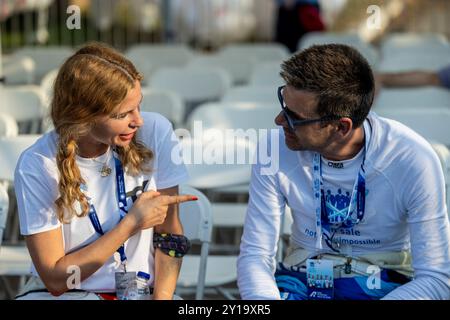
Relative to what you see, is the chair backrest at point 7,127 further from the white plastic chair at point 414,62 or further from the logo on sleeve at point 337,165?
the white plastic chair at point 414,62

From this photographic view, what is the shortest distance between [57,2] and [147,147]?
8867 mm

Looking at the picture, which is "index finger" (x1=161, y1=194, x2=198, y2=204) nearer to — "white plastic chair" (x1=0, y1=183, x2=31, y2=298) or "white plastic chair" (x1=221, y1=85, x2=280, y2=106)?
"white plastic chair" (x1=0, y1=183, x2=31, y2=298)

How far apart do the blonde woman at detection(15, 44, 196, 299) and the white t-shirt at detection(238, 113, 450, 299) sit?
256mm

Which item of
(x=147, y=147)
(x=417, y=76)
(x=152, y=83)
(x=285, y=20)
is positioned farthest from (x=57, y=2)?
(x=147, y=147)

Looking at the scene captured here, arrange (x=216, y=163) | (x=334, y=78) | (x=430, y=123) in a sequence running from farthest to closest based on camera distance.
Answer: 1. (x=430, y=123)
2. (x=216, y=163)
3. (x=334, y=78)

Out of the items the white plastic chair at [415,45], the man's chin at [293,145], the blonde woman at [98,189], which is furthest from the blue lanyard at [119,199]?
the white plastic chair at [415,45]

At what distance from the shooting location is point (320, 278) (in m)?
2.88

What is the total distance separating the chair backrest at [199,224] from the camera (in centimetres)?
347

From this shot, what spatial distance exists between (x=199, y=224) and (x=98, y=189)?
2.23ft

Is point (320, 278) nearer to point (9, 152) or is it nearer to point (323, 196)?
point (323, 196)

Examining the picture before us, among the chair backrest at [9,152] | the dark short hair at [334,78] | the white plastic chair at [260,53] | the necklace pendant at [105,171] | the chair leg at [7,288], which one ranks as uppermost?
the dark short hair at [334,78]

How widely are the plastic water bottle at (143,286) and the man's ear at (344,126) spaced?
0.77m

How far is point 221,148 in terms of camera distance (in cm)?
421

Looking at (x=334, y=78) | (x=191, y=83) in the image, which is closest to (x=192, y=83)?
(x=191, y=83)
